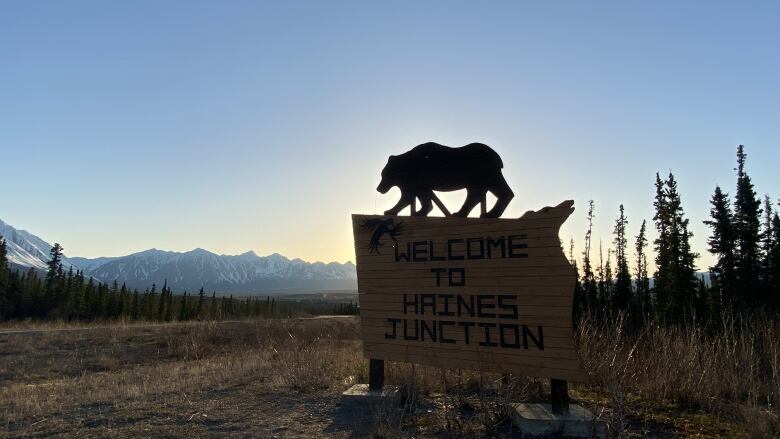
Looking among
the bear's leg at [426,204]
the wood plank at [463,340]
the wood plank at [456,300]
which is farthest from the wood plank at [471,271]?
the bear's leg at [426,204]

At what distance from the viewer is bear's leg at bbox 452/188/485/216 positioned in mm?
7562

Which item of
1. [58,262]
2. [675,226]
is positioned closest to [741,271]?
[675,226]

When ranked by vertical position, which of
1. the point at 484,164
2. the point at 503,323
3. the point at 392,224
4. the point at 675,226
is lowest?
the point at 503,323

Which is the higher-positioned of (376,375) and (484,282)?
(484,282)

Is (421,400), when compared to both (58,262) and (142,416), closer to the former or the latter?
(142,416)

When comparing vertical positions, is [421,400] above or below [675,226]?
below

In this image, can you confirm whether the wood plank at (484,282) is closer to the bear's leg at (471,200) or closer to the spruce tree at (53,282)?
the bear's leg at (471,200)

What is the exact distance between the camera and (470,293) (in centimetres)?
697

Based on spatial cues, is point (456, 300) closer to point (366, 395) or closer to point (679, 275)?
Answer: point (366, 395)

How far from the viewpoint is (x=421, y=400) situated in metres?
7.20

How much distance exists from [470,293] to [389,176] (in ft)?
8.95

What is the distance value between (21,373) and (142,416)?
1318 cm

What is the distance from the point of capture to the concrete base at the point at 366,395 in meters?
7.33

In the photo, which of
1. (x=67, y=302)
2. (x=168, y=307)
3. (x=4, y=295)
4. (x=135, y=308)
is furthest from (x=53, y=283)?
(x=168, y=307)
